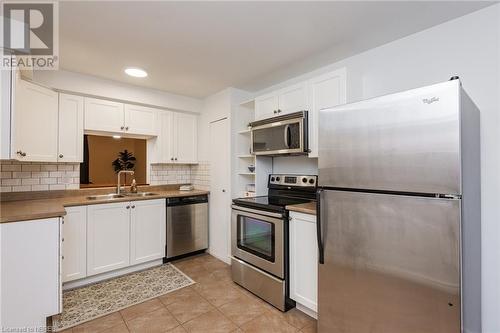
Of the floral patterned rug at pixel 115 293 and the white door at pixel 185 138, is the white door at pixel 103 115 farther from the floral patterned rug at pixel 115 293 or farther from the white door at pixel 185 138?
the floral patterned rug at pixel 115 293

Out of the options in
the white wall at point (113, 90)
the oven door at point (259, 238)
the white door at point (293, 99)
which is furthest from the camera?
the white wall at point (113, 90)

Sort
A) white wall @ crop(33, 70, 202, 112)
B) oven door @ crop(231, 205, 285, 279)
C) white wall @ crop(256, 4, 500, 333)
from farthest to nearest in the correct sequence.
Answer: white wall @ crop(33, 70, 202, 112) → oven door @ crop(231, 205, 285, 279) → white wall @ crop(256, 4, 500, 333)

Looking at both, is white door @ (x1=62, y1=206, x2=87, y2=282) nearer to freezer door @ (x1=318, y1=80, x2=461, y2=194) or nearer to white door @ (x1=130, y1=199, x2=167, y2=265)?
white door @ (x1=130, y1=199, x2=167, y2=265)

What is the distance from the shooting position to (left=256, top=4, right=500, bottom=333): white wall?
155cm

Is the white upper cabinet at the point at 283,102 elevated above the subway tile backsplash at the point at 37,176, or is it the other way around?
the white upper cabinet at the point at 283,102

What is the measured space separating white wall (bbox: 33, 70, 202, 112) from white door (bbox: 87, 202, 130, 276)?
4.43 feet

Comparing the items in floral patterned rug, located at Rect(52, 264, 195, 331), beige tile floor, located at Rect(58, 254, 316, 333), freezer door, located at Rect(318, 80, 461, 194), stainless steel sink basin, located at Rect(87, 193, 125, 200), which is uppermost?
freezer door, located at Rect(318, 80, 461, 194)

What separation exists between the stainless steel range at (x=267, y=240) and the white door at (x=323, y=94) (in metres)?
0.52

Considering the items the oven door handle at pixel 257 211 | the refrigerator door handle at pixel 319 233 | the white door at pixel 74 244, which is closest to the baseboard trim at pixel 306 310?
the refrigerator door handle at pixel 319 233

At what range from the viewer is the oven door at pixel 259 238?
6.98ft

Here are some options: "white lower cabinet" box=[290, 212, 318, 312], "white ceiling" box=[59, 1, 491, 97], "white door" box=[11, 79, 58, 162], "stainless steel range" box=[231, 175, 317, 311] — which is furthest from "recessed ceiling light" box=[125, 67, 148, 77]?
"white lower cabinet" box=[290, 212, 318, 312]

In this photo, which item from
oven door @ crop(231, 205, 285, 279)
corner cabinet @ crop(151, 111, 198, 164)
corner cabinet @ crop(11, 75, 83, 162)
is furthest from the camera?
corner cabinet @ crop(151, 111, 198, 164)

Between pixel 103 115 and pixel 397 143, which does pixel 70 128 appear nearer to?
pixel 103 115

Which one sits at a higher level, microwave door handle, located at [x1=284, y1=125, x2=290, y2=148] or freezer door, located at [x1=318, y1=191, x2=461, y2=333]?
microwave door handle, located at [x1=284, y1=125, x2=290, y2=148]
